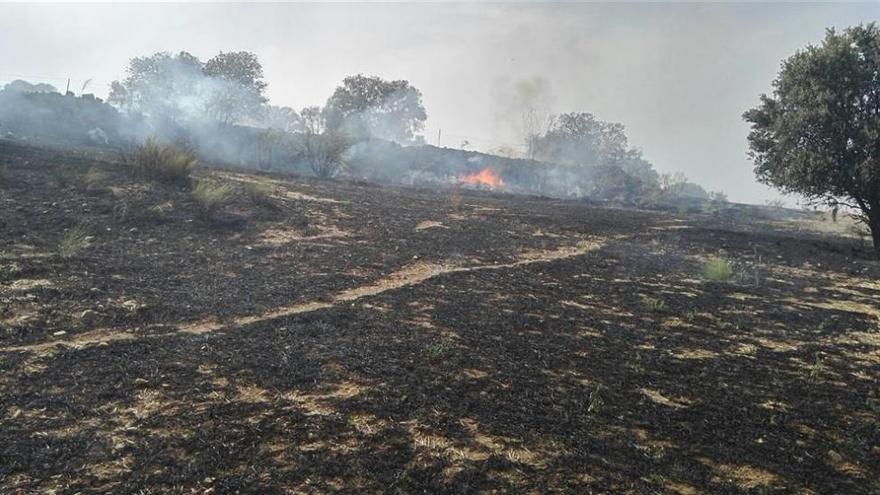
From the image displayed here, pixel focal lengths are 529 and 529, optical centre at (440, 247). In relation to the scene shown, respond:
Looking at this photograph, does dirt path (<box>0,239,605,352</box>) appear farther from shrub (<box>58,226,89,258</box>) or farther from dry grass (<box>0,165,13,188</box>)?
dry grass (<box>0,165,13,188</box>)

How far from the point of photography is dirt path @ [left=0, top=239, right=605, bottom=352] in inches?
245

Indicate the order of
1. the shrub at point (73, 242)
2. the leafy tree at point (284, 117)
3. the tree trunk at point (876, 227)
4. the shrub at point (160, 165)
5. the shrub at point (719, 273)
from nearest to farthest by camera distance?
the shrub at point (73, 242) → the shrub at point (719, 273) → the shrub at point (160, 165) → the tree trunk at point (876, 227) → the leafy tree at point (284, 117)

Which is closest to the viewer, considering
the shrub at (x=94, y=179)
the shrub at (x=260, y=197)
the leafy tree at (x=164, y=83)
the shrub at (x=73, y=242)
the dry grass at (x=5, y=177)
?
the shrub at (x=73, y=242)

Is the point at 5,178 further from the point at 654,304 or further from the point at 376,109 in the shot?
→ the point at 376,109

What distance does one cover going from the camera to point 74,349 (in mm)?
5883

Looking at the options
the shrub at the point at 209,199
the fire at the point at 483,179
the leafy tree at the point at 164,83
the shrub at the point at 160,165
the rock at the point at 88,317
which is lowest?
the rock at the point at 88,317

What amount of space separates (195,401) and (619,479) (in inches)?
150

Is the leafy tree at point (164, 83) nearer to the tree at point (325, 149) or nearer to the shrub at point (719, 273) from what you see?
the tree at point (325, 149)

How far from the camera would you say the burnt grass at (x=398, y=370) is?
418 cm

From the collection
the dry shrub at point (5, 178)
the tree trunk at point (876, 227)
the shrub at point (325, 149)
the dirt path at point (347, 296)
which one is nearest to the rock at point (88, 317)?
the dirt path at point (347, 296)

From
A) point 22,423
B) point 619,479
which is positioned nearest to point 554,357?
point 619,479

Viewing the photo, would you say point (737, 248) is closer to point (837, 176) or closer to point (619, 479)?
point (837, 176)

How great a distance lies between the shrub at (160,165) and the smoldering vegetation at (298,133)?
44.0 feet

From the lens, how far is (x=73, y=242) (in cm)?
948
